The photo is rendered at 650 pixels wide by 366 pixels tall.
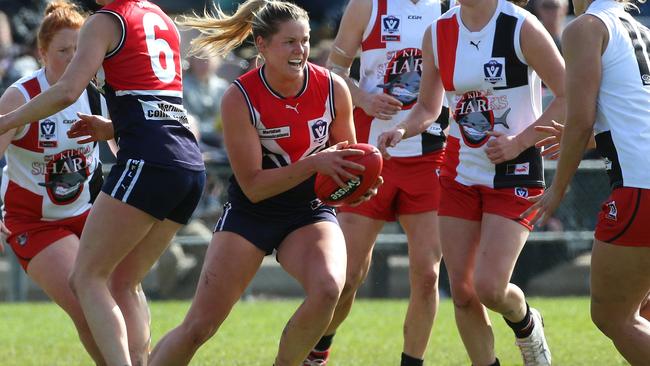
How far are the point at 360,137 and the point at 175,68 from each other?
1776 mm

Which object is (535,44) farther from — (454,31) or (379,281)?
(379,281)

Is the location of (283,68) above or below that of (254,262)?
above

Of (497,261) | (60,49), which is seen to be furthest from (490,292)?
(60,49)

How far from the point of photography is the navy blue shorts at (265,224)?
553 cm

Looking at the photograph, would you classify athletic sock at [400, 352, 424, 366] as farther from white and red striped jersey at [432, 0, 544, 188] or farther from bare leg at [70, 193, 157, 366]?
bare leg at [70, 193, 157, 366]

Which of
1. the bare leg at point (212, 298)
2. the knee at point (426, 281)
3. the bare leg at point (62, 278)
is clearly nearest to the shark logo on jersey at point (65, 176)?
the bare leg at point (62, 278)

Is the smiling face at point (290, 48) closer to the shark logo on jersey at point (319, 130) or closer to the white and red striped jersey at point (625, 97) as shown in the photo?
the shark logo on jersey at point (319, 130)

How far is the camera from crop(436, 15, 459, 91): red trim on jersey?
5.95 meters

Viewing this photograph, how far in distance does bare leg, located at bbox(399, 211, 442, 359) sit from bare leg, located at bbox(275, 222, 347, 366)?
1.14 m

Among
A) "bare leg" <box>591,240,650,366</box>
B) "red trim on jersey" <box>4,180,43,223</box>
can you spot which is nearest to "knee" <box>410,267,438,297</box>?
"bare leg" <box>591,240,650,366</box>

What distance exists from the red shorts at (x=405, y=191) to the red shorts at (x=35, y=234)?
1.61 metres

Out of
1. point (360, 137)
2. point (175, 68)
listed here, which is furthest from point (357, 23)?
point (175, 68)

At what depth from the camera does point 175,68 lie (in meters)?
5.56

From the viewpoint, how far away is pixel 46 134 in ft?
20.5
